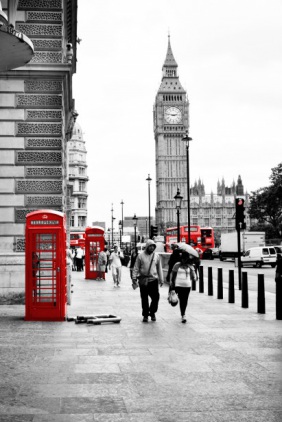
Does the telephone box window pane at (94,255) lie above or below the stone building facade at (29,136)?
below

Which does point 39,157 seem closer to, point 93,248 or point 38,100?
point 38,100

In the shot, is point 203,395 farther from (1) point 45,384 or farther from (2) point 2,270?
(2) point 2,270

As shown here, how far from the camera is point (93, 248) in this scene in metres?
32.0

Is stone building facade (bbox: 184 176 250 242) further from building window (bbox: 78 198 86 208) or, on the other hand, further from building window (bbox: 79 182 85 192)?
building window (bbox: 79 182 85 192)

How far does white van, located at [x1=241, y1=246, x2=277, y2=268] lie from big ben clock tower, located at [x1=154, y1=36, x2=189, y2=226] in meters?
113

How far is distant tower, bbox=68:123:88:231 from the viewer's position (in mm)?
130750

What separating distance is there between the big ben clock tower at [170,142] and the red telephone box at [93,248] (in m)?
128

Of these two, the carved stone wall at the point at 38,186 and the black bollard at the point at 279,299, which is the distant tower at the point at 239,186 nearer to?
the carved stone wall at the point at 38,186

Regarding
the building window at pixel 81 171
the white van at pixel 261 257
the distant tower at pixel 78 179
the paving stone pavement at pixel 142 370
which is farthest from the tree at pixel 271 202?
the paving stone pavement at pixel 142 370

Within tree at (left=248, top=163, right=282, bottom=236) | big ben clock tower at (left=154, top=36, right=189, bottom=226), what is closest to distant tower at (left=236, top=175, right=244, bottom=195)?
big ben clock tower at (left=154, top=36, right=189, bottom=226)

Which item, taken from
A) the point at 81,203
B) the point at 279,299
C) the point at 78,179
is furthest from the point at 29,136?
the point at 81,203

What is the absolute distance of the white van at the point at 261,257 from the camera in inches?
1809

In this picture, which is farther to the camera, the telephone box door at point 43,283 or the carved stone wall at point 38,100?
the carved stone wall at point 38,100

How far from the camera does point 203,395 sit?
6.33 meters
